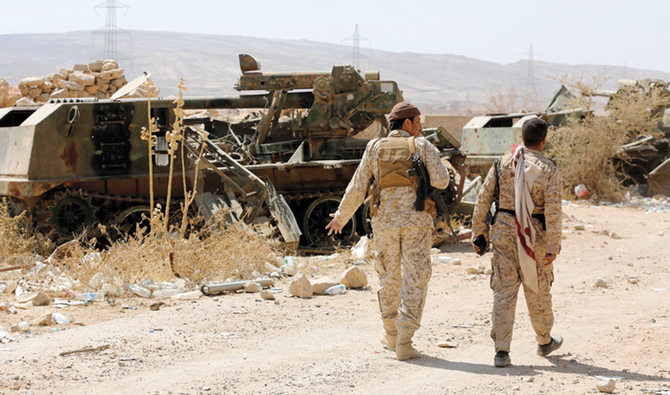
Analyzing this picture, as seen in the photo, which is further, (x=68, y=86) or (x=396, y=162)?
(x=68, y=86)

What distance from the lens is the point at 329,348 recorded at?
5672mm

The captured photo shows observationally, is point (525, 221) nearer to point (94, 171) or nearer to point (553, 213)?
point (553, 213)

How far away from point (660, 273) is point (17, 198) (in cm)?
845

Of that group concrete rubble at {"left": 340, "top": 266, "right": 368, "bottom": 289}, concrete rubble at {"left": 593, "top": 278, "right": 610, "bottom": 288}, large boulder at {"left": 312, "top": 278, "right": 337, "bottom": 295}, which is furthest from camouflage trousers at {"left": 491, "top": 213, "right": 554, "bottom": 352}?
concrete rubble at {"left": 593, "top": 278, "right": 610, "bottom": 288}

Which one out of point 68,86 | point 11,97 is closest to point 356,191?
point 68,86

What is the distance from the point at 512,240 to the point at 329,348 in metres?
1.65

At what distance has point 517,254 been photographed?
511 centimetres

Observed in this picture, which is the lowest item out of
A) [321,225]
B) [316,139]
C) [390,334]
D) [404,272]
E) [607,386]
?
[321,225]

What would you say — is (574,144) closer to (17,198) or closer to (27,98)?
(17,198)

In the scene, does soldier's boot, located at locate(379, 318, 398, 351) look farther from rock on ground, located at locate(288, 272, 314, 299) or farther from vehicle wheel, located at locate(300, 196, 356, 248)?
vehicle wheel, located at locate(300, 196, 356, 248)

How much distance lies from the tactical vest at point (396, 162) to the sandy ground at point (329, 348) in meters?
1.28

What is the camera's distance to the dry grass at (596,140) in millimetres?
17078

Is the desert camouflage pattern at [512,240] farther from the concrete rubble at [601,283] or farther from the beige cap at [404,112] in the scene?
the concrete rubble at [601,283]

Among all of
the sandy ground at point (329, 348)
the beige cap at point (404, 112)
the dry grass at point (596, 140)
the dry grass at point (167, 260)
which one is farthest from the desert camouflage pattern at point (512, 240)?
the dry grass at point (596, 140)
